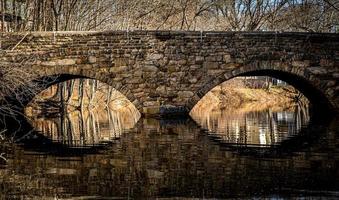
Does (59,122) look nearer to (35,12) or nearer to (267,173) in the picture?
(35,12)

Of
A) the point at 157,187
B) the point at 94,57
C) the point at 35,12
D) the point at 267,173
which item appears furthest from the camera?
the point at 35,12

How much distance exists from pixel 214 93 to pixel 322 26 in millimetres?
8499

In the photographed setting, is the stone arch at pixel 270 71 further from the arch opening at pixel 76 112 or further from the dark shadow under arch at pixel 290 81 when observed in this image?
the arch opening at pixel 76 112

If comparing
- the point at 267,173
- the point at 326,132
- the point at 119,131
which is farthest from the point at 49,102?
the point at 267,173

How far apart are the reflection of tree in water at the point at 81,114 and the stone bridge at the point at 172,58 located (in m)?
1.37

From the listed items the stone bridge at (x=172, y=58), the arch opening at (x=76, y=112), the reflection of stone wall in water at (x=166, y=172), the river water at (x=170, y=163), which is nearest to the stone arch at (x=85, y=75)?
the stone bridge at (x=172, y=58)

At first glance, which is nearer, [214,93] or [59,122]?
[59,122]

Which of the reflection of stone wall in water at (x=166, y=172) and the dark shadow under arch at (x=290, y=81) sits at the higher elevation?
the dark shadow under arch at (x=290, y=81)

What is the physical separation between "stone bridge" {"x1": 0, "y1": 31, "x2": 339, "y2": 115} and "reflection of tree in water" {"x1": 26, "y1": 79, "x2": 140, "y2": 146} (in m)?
1.37

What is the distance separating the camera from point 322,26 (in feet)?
72.8

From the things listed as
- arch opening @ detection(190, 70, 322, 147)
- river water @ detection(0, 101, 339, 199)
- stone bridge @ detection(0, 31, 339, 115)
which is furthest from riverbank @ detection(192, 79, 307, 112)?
river water @ detection(0, 101, 339, 199)

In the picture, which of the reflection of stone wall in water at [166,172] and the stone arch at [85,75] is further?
the stone arch at [85,75]

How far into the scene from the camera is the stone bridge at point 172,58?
49.6 feet

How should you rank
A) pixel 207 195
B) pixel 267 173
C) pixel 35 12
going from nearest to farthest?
pixel 207 195
pixel 267 173
pixel 35 12
